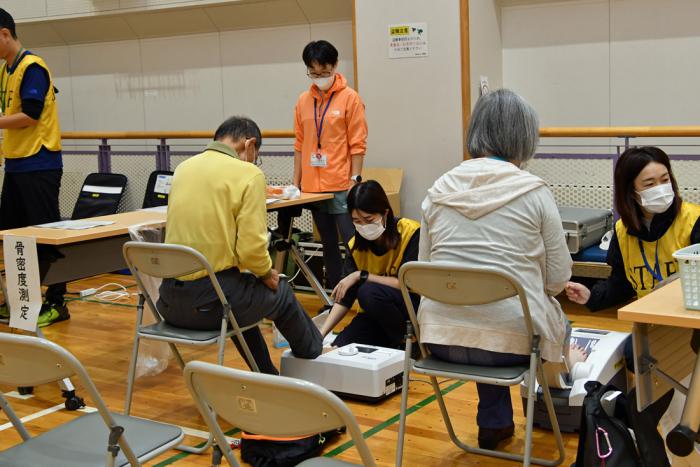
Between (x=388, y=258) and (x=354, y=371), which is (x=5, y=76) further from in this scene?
(x=354, y=371)

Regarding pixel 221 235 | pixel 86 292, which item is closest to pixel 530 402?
pixel 221 235

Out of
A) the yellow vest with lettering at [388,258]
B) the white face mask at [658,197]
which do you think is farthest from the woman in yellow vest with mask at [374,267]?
the white face mask at [658,197]

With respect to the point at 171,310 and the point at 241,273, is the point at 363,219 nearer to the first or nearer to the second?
the point at 241,273

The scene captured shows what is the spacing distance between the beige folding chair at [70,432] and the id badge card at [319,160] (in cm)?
294

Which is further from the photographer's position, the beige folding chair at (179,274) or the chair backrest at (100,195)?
the chair backrest at (100,195)

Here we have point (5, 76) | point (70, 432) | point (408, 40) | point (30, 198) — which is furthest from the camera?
point (408, 40)

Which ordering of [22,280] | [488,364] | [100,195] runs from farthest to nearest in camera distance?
[100,195], [22,280], [488,364]

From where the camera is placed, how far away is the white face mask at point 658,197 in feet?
9.82

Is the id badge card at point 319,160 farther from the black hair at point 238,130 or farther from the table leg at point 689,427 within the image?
the table leg at point 689,427

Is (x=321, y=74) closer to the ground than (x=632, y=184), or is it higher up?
higher up

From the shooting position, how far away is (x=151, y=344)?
4141mm

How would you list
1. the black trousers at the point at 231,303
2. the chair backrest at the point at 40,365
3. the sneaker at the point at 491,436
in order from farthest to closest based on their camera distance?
the black trousers at the point at 231,303
the sneaker at the point at 491,436
the chair backrest at the point at 40,365

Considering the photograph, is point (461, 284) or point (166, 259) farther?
point (166, 259)

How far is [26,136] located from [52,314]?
1.15 metres
